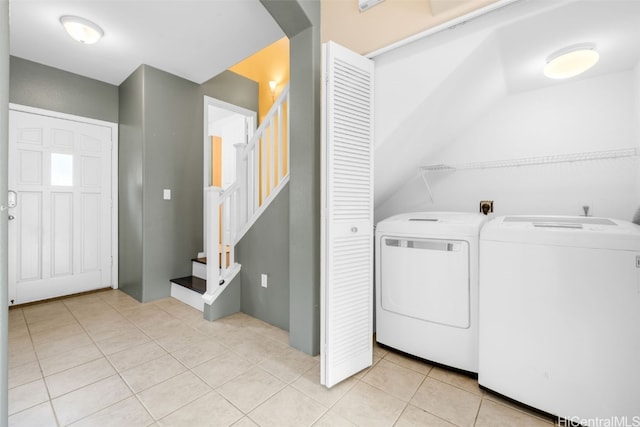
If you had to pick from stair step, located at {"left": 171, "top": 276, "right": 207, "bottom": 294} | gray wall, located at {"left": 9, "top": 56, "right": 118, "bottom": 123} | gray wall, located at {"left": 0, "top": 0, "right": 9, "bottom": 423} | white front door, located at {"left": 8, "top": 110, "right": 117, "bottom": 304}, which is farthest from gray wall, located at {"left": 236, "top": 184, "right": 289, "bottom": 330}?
gray wall, located at {"left": 9, "top": 56, "right": 118, "bottom": 123}

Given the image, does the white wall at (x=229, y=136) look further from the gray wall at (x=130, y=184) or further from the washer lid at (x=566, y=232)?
the washer lid at (x=566, y=232)

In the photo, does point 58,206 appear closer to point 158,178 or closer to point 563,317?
point 158,178

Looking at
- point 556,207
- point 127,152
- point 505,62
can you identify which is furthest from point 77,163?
point 556,207

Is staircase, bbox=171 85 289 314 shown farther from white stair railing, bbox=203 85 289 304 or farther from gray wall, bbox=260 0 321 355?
gray wall, bbox=260 0 321 355

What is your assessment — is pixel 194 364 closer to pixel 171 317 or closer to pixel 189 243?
pixel 171 317

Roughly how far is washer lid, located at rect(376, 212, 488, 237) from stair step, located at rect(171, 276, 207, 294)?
199 centimetres

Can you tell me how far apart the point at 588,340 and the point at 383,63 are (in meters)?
1.82

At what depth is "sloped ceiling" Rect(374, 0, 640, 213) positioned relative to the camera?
136cm

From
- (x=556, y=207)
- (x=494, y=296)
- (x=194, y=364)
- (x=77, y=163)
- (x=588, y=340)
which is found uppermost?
(x=77, y=163)

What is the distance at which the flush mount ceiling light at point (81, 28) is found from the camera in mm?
2291

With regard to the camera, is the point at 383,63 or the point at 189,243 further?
the point at 189,243

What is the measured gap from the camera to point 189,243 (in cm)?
347

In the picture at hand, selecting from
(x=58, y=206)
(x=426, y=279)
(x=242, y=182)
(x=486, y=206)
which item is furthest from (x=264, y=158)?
(x=58, y=206)

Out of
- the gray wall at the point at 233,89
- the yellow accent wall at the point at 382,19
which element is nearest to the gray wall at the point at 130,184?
the gray wall at the point at 233,89
